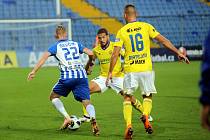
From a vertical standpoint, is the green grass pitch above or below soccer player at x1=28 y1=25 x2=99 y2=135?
below

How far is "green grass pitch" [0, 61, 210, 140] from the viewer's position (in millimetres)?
8633

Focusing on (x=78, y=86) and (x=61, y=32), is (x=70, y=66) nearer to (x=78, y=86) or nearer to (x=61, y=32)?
(x=78, y=86)

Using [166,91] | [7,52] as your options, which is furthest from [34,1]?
[166,91]

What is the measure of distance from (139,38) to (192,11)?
29.7m

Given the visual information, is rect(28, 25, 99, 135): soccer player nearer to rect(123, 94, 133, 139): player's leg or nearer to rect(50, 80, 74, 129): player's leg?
rect(50, 80, 74, 129): player's leg

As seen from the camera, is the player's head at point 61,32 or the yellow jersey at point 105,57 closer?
the player's head at point 61,32

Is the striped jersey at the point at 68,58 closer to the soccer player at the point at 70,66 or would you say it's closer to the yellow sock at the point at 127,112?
the soccer player at the point at 70,66

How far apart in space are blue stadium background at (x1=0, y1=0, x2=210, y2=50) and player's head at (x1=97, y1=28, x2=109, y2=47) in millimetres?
19142

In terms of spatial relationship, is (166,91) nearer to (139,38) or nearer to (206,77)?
(139,38)

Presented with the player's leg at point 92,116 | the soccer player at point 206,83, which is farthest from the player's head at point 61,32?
the soccer player at point 206,83

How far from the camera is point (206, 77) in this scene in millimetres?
3635

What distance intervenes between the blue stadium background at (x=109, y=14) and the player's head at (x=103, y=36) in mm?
19142

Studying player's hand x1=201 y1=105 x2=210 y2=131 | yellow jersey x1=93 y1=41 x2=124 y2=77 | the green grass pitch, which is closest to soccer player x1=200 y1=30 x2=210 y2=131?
player's hand x1=201 y1=105 x2=210 y2=131

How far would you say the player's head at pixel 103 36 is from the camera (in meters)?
9.95
